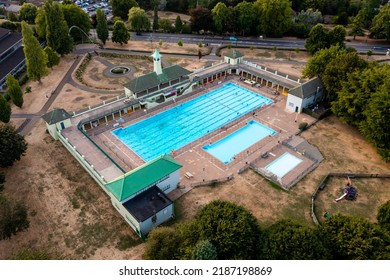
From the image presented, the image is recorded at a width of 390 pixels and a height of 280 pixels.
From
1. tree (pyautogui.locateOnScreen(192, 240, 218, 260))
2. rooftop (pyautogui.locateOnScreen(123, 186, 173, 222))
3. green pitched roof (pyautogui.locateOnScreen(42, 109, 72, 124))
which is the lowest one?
rooftop (pyautogui.locateOnScreen(123, 186, 173, 222))

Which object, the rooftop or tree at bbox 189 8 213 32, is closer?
the rooftop

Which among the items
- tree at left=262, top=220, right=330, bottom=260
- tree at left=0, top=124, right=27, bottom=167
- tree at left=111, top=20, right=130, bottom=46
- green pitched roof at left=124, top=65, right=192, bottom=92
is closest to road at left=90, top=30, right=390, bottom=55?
tree at left=111, top=20, right=130, bottom=46

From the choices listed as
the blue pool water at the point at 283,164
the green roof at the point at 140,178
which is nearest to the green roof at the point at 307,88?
the blue pool water at the point at 283,164

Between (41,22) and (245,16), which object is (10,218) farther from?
(245,16)

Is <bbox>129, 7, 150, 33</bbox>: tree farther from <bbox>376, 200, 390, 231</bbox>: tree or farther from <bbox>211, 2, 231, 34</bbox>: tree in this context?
<bbox>376, 200, 390, 231</bbox>: tree
